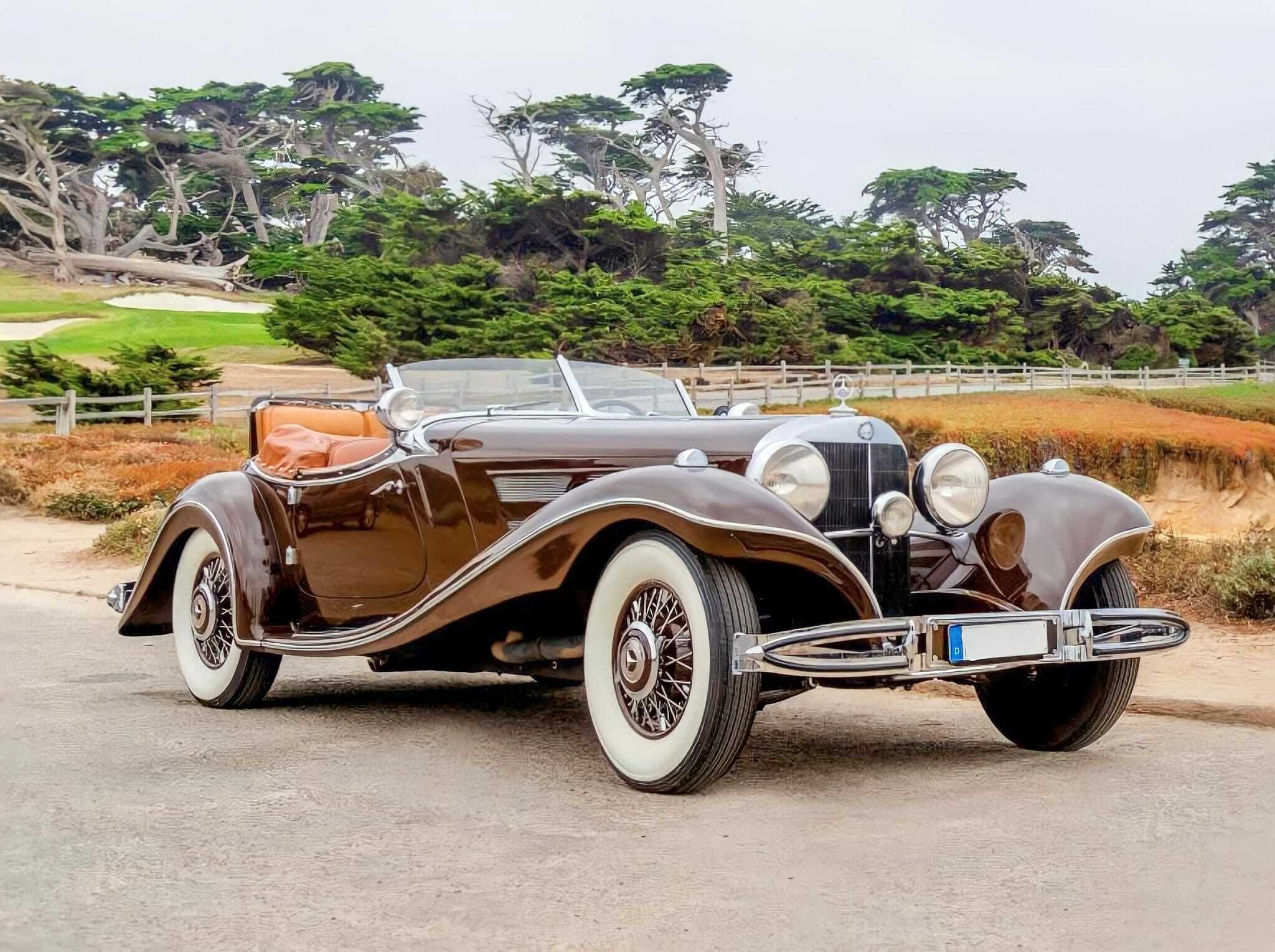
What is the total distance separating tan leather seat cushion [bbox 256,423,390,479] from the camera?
6270mm

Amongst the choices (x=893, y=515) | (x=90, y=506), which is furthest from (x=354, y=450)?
(x=90, y=506)

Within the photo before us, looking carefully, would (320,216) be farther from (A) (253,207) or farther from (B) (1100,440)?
(B) (1100,440)

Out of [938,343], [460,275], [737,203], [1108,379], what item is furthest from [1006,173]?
[460,275]

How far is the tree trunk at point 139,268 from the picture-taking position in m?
69.1

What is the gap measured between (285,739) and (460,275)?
1670 inches

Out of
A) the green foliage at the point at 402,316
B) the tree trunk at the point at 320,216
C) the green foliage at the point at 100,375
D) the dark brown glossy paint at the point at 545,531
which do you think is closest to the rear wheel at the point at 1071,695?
the dark brown glossy paint at the point at 545,531

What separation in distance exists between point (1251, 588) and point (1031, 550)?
356cm

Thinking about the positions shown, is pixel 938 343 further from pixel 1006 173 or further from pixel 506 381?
pixel 506 381

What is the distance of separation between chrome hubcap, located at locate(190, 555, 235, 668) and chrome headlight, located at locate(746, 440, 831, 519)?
9.47 ft

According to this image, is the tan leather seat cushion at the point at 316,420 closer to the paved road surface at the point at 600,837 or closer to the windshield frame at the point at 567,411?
the windshield frame at the point at 567,411

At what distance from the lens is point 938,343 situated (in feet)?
176

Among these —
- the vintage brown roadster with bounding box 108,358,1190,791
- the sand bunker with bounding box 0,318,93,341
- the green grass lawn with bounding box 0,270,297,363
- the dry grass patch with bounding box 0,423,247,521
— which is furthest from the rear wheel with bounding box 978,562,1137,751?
the sand bunker with bounding box 0,318,93,341

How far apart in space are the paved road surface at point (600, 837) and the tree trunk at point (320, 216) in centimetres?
7314

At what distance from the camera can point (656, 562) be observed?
15.0 feet
